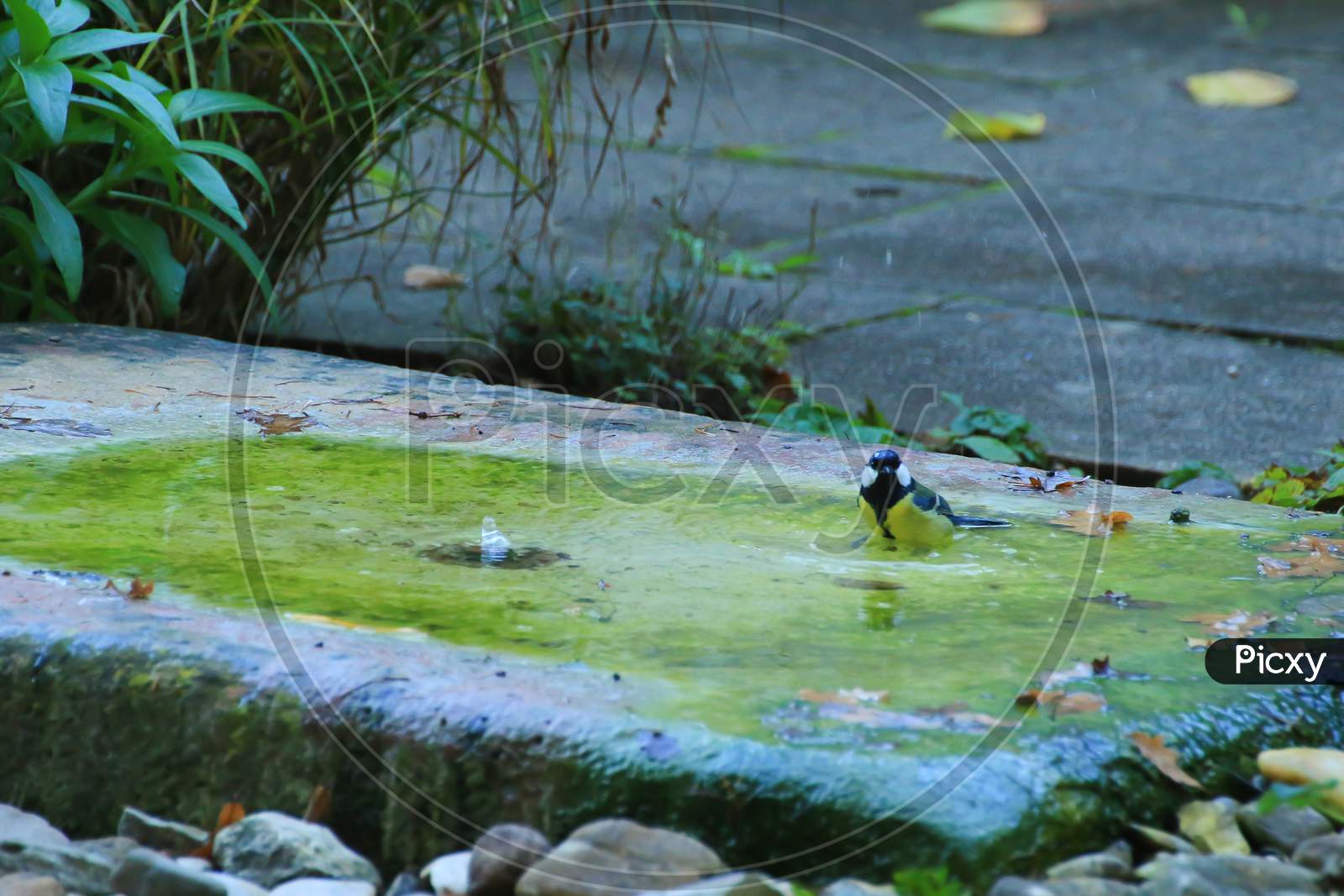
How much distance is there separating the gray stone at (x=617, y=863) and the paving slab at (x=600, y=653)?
4cm

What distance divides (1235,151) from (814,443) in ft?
13.2

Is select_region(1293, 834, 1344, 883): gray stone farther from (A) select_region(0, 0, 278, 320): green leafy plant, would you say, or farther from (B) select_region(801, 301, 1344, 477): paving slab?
(A) select_region(0, 0, 278, 320): green leafy plant

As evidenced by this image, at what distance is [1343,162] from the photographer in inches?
227

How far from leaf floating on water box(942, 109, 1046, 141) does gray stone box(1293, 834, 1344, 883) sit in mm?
4829

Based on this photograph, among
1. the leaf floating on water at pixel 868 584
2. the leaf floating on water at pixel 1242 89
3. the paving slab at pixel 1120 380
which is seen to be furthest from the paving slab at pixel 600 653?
the leaf floating on water at pixel 1242 89

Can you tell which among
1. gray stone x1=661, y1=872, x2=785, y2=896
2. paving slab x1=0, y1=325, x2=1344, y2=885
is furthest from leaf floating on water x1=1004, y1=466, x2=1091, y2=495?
gray stone x1=661, y1=872, x2=785, y2=896

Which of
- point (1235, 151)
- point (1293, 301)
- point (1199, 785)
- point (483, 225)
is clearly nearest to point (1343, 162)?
point (1235, 151)

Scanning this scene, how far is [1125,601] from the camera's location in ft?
6.71

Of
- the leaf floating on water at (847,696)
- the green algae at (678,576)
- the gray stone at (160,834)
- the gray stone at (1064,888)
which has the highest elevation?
the green algae at (678,576)

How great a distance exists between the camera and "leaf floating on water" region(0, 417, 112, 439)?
255 centimetres

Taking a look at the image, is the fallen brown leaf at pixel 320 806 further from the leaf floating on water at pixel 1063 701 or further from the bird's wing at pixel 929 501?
the bird's wing at pixel 929 501

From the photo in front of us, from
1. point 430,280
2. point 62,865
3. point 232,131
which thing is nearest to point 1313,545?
point 62,865

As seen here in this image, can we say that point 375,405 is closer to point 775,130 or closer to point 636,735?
point 636,735

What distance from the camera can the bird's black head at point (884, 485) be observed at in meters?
2.27
